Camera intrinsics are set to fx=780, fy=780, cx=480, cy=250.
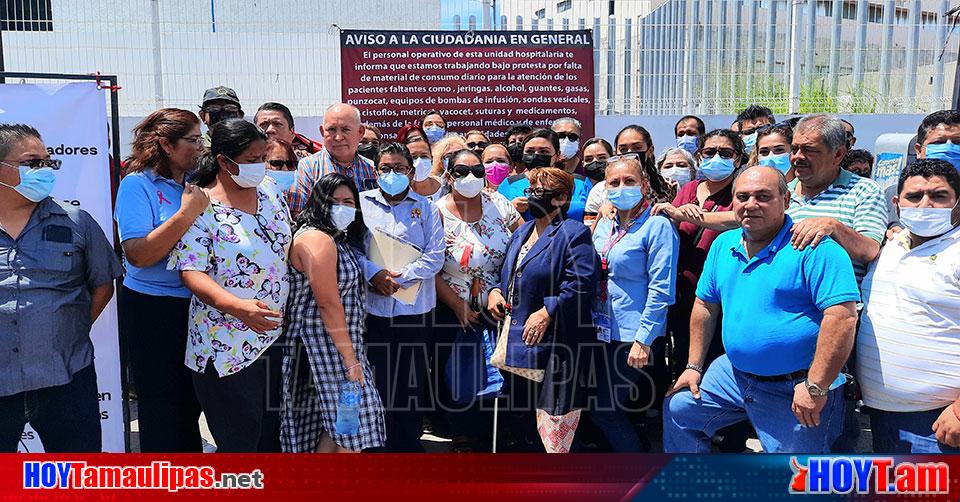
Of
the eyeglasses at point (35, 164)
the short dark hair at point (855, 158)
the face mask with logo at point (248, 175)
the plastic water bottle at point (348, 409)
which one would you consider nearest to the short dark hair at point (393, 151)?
the face mask with logo at point (248, 175)

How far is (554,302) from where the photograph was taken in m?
4.01

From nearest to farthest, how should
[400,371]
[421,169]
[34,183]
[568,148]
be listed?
[34,183] → [400,371] → [421,169] → [568,148]

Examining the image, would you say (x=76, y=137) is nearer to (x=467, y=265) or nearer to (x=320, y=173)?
(x=320, y=173)

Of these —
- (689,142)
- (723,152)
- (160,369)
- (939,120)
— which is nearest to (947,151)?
(939,120)

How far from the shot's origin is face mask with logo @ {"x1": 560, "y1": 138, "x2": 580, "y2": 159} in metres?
6.14

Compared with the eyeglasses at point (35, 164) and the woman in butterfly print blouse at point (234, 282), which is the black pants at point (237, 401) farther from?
the eyeglasses at point (35, 164)

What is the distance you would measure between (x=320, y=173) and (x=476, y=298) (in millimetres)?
1126

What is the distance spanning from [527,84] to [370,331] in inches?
212

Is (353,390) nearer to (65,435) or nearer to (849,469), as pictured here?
(65,435)

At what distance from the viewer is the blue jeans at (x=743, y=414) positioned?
3.32 m

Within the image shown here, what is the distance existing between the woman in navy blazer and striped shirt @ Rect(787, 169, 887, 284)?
108 centimetres

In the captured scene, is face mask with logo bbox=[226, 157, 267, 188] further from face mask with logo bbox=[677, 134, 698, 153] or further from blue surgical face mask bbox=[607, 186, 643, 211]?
face mask with logo bbox=[677, 134, 698, 153]

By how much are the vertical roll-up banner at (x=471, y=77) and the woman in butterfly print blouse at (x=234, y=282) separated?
5.24 meters

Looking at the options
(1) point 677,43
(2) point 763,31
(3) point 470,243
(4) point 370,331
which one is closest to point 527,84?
(1) point 677,43
